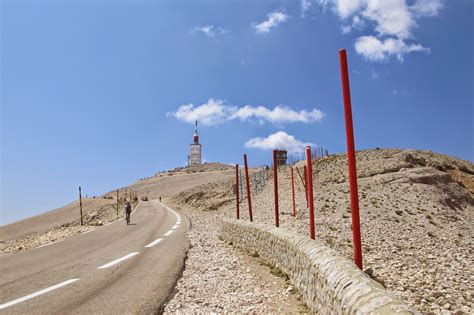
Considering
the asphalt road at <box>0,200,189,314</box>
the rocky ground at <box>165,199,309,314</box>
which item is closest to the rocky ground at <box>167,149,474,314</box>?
the rocky ground at <box>165,199,309,314</box>

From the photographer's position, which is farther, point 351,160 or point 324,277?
point 351,160

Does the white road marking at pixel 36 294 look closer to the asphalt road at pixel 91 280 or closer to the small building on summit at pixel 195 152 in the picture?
the asphalt road at pixel 91 280

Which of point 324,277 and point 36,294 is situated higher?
point 324,277

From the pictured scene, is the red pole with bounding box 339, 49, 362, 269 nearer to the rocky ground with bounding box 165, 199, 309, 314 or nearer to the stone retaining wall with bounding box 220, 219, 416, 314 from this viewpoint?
the stone retaining wall with bounding box 220, 219, 416, 314

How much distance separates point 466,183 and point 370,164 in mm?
13102

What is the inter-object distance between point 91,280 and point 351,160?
784cm

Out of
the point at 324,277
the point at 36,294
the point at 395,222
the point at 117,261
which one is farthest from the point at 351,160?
the point at 395,222

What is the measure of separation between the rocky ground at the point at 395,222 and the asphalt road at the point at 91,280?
737 mm

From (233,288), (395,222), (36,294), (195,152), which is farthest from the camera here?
(195,152)

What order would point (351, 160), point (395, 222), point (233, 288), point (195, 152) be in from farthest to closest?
point (195, 152)
point (395, 222)
point (233, 288)
point (351, 160)

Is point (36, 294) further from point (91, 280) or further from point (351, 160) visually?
point (351, 160)

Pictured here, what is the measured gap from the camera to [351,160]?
21.1 ft

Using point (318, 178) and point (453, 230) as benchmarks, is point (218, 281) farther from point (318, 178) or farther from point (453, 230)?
point (318, 178)

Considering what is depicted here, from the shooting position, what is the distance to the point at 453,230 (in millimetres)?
27516
